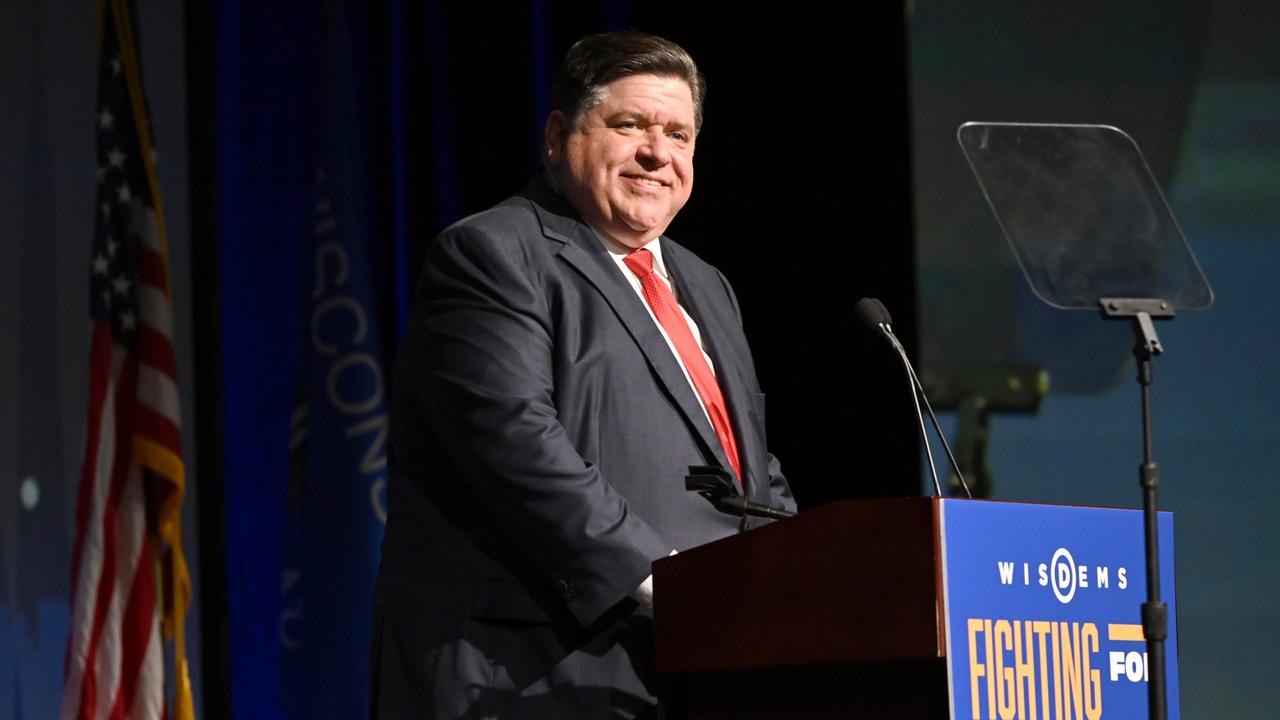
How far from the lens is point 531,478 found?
2.28m

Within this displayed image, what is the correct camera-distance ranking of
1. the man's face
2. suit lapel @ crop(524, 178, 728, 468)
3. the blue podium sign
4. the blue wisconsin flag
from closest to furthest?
the blue podium sign < suit lapel @ crop(524, 178, 728, 468) < the man's face < the blue wisconsin flag

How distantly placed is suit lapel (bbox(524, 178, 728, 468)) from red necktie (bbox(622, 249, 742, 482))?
0.07m

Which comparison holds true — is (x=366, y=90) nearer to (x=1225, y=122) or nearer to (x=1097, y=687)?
(x=1225, y=122)

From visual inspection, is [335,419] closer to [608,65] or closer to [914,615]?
[608,65]

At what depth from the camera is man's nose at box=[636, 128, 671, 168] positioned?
9.04 ft

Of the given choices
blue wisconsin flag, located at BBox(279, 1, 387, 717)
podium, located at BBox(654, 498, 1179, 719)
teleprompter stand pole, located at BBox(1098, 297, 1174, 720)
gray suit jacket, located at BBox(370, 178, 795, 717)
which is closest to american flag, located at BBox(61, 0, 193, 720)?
blue wisconsin flag, located at BBox(279, 1, 387, 717)

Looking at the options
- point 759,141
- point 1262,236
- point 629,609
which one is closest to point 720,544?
point 629,609

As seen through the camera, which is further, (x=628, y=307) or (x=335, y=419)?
(x=335, y=419)

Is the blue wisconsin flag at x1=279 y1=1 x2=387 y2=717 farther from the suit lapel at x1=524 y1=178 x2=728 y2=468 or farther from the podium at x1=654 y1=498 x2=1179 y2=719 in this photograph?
the podium at x1=654 y1=498 x2=1179 y2=719

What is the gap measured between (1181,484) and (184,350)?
2.89 m

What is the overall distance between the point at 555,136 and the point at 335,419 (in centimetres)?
177

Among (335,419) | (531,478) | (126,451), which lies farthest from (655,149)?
(126,451)

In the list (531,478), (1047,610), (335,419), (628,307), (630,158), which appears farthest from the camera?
(335,419)

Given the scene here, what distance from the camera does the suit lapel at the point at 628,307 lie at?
2.50m
